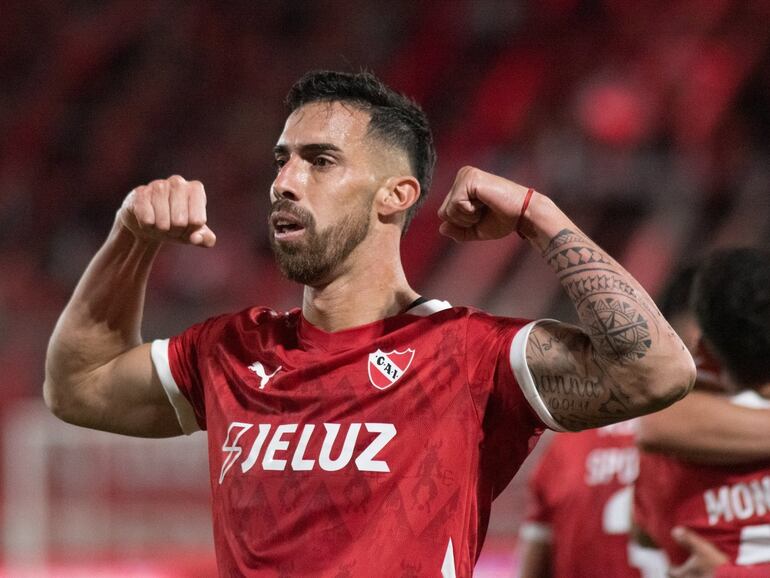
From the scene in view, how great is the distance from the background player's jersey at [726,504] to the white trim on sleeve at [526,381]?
902mm

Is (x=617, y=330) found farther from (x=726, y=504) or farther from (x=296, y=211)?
(x=726, y=504)

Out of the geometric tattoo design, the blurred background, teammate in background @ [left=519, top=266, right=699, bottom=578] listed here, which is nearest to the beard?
the geometric tattoo design

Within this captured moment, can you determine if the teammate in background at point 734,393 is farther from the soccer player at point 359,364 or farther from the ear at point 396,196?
the ear at point 396,196

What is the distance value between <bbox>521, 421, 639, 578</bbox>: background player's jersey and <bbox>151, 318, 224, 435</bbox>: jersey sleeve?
5.17 feet

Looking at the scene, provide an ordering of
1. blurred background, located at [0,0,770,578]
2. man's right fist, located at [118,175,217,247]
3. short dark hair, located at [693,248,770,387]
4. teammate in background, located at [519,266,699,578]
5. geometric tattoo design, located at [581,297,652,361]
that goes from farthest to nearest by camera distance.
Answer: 1. blurred background, located at [0,0,770,578]
2. teammate in background, located at [519,266,699,578]
3. short dark hair, located at [693,248,770,387]
4. man's right fist, located at [118,175,217,247]
5. geometric tattoo design, located at [581,297,652,361]

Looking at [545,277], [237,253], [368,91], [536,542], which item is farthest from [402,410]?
[237,253]

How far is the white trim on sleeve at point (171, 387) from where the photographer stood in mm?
3107

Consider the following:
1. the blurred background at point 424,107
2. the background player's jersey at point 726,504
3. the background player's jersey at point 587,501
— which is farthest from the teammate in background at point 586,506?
the blurred background at point 424,107

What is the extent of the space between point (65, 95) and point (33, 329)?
4001mm

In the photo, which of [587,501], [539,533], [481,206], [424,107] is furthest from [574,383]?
[424,107]

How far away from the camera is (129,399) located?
3150 mm

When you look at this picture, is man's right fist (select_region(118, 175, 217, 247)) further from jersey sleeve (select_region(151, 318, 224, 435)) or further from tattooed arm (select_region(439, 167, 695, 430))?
tattooed arm (select_region(439, 167, 695, 430))

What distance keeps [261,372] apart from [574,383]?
77cm

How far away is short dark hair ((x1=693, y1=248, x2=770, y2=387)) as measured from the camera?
329 centimetres
